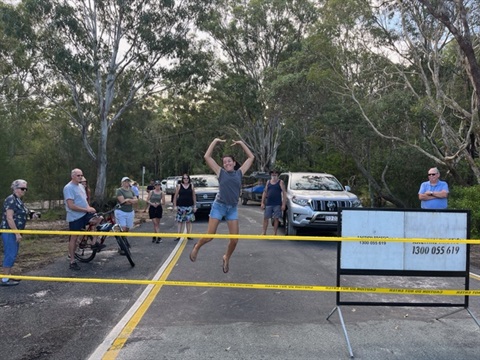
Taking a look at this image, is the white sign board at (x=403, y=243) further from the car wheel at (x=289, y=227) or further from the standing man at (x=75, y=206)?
the car wheel at (x=289, y=227)

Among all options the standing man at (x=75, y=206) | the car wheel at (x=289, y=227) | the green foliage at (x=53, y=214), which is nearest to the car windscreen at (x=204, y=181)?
the green foliage at (x=53, y=214)

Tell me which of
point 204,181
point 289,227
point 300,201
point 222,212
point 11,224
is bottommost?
point 289,227

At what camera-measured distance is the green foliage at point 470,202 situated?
13.1m

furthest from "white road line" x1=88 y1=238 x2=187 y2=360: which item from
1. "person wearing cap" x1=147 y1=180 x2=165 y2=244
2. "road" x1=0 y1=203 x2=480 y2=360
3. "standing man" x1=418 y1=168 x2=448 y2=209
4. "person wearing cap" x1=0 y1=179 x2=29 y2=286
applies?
"standing man" x1=418 y1=168 x2=448 y2=209

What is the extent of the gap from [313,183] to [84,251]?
270 inches

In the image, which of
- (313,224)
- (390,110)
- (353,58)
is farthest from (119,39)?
(313,224)

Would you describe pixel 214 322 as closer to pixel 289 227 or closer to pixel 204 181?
pixel 289 227

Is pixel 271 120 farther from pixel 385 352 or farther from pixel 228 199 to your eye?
pixel 385 352

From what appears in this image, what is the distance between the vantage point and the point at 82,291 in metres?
6.80

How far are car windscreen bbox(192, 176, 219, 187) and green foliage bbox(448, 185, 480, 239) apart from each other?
8892mm

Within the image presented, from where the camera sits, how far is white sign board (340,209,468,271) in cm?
518

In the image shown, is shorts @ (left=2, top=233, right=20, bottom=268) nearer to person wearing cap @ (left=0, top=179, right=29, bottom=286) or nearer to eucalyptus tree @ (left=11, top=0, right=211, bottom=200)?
person wearing cap @ (left=0, top=179, right=29, bottom=286)

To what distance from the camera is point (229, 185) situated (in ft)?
21.7

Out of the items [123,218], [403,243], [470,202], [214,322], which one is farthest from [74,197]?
[470,202]
